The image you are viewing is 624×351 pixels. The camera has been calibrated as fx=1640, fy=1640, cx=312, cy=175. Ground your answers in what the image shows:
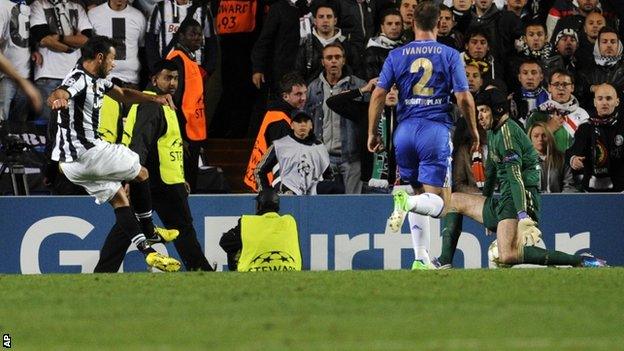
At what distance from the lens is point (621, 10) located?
2038cm

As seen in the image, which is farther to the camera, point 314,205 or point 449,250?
point 314,205

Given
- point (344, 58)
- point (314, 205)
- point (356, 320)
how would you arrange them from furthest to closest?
point (344, 58) → point (314, 205) → point (356, 320)

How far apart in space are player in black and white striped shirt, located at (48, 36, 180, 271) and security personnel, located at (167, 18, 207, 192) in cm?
327

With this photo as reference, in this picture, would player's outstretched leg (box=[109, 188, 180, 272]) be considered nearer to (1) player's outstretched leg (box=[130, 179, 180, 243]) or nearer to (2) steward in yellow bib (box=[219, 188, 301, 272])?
(1) player's outstretched leg (box=[130, 179, 180, 243])

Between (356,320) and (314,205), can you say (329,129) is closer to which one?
(314,205)

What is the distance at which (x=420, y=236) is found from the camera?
14.1 metres

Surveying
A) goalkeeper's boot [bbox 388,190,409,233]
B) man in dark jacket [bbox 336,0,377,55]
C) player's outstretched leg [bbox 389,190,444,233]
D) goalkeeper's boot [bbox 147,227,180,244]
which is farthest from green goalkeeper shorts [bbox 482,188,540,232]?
man in dark jacket [bbox 336,0,377,55]

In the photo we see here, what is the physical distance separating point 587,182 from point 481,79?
5.25 ft

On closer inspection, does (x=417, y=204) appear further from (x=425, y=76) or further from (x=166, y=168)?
(x=166, y=168)

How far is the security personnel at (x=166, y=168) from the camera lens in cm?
1494

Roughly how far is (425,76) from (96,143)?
2.88 metres

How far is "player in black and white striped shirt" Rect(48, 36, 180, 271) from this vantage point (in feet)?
45.4

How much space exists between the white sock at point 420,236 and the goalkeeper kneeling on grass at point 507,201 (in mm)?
649

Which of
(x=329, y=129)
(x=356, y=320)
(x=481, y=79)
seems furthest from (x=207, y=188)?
(x=356, y=320)
